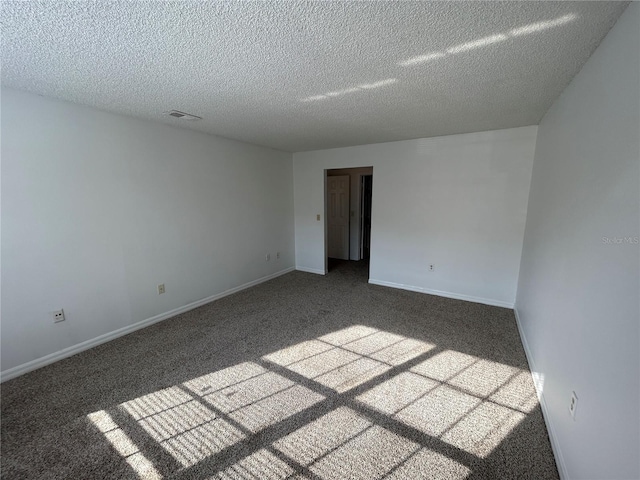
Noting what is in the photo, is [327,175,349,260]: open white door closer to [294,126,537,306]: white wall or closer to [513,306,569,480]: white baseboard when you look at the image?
[294,126,537,306]: white wall

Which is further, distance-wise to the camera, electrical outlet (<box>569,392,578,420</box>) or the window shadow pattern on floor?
the window shadow pattern on floor

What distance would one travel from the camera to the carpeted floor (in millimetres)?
1477

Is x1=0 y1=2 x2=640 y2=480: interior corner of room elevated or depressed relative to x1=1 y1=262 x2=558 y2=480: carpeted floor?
elevated

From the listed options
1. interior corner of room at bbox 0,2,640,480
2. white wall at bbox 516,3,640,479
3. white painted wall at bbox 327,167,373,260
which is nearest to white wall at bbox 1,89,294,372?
interior corner of room at bbox 0,2,640,480

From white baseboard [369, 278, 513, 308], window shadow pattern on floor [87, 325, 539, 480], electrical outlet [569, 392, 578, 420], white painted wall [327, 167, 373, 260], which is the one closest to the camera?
electrical outlet [569, 392, 578, 420]

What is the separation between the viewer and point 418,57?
1.56 m

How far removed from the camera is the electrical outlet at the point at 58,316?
2.35 m

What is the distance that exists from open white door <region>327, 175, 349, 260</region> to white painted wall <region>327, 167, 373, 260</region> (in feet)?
0.30

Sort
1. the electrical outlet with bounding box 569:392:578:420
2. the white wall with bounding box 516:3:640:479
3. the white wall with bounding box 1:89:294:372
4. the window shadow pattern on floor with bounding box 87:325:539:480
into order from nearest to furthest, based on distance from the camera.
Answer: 1. the white wall with bounding box 516:3:640:479
2. the electrical outlet with bounding box 569:392:578:420
3. the window shadow pattern on floor with bounding box 87:325:539:480
4. the white wall with bounding box 1:89:294:372

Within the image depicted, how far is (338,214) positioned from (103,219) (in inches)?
167

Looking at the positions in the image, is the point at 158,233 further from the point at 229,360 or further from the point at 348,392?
the point at 348,392

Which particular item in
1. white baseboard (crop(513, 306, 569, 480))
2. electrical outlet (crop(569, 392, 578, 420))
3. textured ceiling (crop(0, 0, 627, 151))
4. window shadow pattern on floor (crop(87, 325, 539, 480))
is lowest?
window shadow pattern on floor (crop(87, 325, 539, 480))

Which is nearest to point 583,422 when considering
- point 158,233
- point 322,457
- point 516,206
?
point 322,457

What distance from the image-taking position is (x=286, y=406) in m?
1.88
